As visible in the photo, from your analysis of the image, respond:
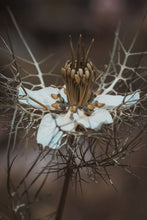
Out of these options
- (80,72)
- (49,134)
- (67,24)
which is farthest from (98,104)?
(67,24)

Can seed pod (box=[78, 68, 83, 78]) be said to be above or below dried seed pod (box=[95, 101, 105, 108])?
above

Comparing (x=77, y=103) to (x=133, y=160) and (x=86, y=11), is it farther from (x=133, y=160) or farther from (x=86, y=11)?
(x=86, y=11)

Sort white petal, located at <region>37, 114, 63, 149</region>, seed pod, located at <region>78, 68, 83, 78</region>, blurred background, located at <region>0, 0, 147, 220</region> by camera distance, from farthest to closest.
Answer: blurred background, located at <region>0, 0, 147, 220</region>
seed pod, located at <region>78, 68, 83, 78</region>
white petal, located at <region>37, 114, 63, 149</region>

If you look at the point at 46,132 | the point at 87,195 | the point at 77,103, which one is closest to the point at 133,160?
the point at 87,195

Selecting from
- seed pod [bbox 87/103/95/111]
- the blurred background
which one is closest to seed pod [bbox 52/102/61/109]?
seed pod [bbox 87/103/95/111]

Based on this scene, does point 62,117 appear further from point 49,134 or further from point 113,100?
point 113,100

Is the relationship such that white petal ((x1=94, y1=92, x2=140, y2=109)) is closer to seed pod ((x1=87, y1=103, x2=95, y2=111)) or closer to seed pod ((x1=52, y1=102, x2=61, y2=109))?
seed pod ((x1=87, y1=103, x2=95, y2=111))

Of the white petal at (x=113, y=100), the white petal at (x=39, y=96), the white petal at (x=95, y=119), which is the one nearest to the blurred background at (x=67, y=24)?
the white petal at (x=39, y=96)
